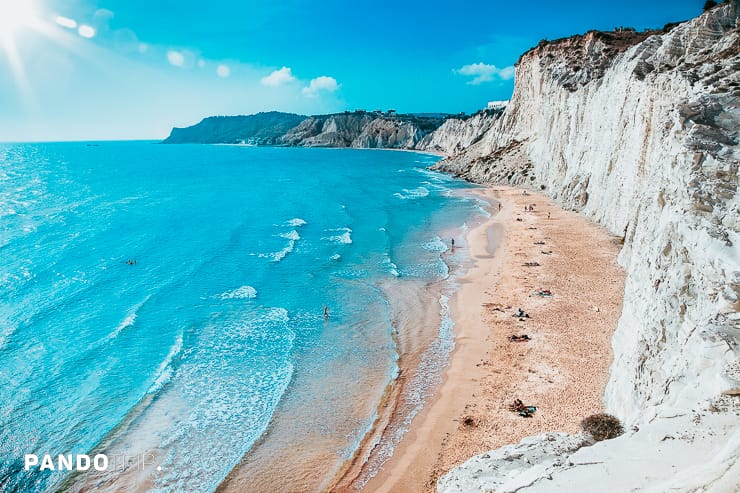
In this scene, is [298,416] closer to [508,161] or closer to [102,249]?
[102,249]

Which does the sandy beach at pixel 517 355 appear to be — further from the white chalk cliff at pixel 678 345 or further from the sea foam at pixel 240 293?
the sea foam at pixel 240 293

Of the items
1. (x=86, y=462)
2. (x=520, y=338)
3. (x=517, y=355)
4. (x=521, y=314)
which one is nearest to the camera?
(x=86, y=462)

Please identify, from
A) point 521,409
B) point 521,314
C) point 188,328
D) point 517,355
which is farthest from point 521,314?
point 188,328

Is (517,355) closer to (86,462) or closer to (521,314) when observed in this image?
(521,314)

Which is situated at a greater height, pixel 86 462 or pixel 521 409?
pixel 521 409

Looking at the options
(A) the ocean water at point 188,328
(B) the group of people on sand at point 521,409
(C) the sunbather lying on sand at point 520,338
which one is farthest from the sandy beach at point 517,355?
(A) the ocean water at point 188,328

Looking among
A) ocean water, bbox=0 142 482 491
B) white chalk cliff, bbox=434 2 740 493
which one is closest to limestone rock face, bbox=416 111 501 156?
ocean water, bbox=0 142 482 491

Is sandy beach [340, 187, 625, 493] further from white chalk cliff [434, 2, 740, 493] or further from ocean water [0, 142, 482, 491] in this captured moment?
white chalk cliff [434, 2, 740, 493]
